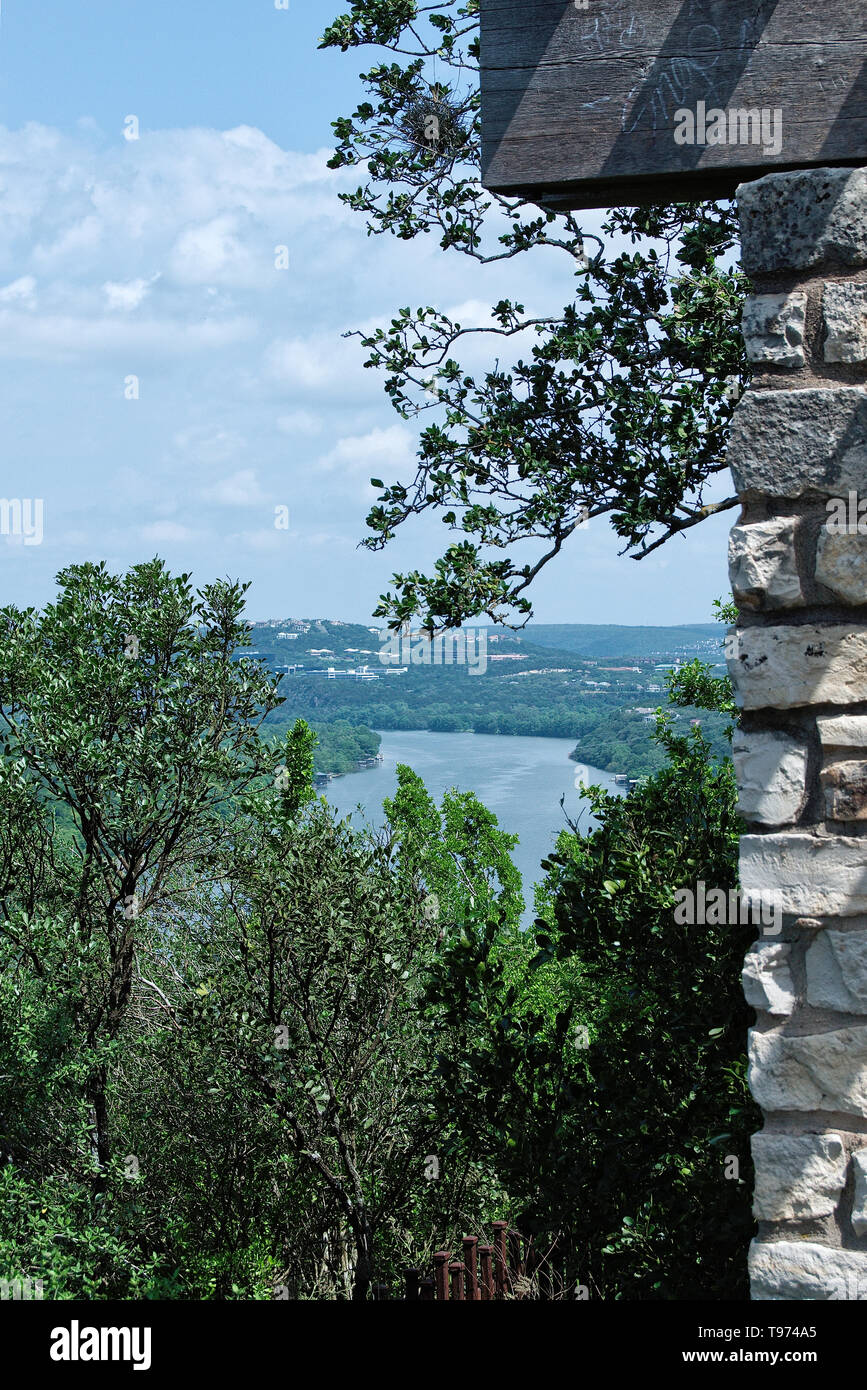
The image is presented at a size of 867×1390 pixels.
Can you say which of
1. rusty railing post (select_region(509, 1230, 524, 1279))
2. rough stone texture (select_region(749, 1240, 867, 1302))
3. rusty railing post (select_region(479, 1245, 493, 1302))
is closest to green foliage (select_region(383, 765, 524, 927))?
rusty railing post (select_region(509, 1230, 524, 1279))

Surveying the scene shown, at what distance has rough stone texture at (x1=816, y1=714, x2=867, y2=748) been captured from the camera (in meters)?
2.02

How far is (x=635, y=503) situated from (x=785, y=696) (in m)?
2.93

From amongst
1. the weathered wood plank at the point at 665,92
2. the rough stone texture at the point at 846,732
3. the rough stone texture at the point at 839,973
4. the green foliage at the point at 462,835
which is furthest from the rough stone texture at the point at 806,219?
the green foliage at the point at 462,835

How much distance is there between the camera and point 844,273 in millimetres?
2043

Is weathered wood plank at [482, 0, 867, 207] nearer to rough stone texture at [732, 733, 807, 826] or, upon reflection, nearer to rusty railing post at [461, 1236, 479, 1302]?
rough stone texture at [732, 733, 807, 826]

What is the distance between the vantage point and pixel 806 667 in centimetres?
203

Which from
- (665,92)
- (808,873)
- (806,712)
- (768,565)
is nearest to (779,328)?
(768,565)

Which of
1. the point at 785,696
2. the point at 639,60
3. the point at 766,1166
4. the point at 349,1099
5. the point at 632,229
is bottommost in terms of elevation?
the point at 349,1099

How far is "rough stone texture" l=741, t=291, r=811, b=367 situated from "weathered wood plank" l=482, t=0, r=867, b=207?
0.30 metres

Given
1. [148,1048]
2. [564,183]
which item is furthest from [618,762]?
[564,183]

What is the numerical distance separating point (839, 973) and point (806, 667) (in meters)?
0.55

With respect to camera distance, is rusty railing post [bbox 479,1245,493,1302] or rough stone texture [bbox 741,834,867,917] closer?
rough stone texture [bbox 741,834,867,917]

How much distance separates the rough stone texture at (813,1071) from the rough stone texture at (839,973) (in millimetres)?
50

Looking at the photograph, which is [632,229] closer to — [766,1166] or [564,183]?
[564,183]
